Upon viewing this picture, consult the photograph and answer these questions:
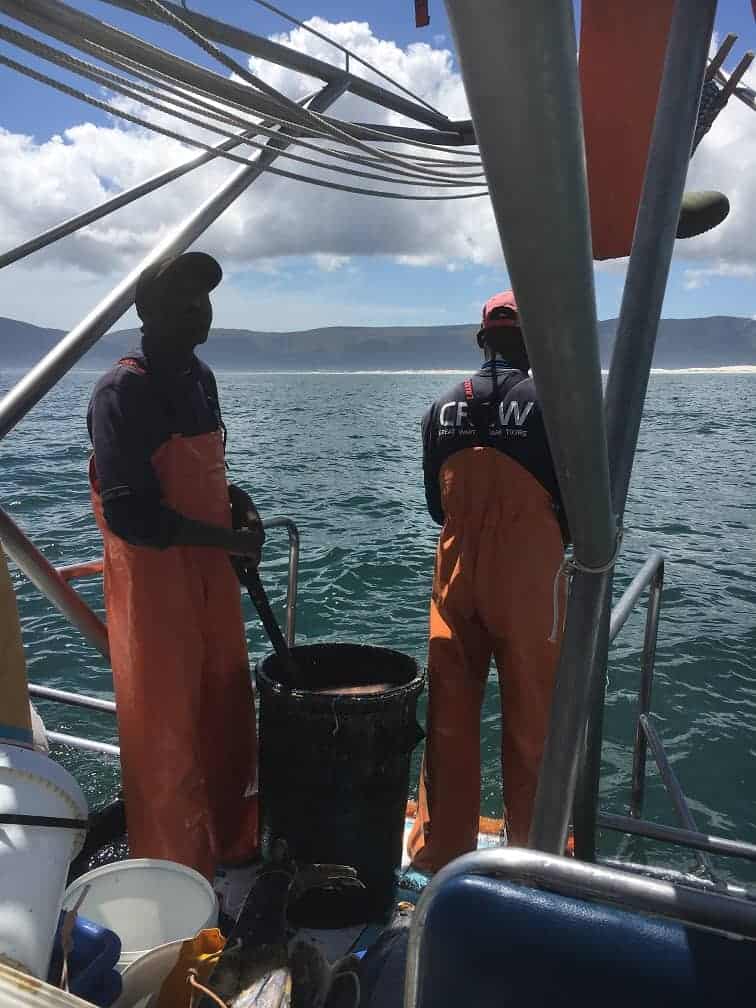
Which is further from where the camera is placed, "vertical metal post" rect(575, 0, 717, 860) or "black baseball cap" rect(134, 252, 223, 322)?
"black baseball cap" rect(134, 252, 223, 322)

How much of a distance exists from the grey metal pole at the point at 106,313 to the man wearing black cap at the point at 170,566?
0.34ft

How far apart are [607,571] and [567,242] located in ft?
2.46

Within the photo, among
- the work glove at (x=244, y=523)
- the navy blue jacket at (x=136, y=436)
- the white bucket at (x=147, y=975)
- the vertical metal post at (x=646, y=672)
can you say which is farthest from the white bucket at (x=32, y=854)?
the vertical metal post at (x=646, y=672)

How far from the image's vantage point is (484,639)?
3.08 metres

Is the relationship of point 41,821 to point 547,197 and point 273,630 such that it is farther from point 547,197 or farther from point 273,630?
point 273,630

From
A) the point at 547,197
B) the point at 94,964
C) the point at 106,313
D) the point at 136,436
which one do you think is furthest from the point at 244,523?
the point at 547,197

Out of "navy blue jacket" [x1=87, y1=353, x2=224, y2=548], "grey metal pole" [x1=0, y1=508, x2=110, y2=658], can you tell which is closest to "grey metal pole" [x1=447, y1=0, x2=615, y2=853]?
"navy blue jacket" [x1=87, y1=353, x2=224, y2=548]

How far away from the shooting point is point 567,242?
80cm

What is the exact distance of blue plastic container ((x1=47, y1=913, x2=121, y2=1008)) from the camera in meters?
1.57

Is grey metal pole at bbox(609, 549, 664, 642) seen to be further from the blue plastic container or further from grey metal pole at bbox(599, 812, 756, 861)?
the blue plastic container

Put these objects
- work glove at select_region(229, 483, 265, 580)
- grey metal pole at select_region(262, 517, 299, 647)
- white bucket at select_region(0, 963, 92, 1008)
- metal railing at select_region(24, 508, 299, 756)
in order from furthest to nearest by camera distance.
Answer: grey metal pole at select_region(262, 517, 299, 647), work glove at select_region(229, 483, 265, 580), metal railing at select_region(24, 508, 299, 756), white bucket at select_region(0, 963, 92, 1008)

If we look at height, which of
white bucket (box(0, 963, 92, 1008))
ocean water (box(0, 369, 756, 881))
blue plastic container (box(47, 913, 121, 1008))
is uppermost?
white bucket (box(0, 963, 92, 1008))

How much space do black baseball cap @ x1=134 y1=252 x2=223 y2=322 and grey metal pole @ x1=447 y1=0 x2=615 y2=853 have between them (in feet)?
6.02

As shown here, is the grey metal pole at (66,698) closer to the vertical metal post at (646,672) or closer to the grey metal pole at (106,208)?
the grey metal pole at (106,208)
